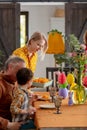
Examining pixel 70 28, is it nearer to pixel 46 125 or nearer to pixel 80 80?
pixel 80 80

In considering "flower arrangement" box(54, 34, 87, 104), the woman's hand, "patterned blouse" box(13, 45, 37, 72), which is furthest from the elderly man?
"patterned blouse" box(13, 45, 37, 72)

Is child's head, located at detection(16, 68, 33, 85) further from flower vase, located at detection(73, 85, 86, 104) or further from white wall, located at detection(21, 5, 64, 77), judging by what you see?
white wall, located at detection(21, 5, 64, 77)

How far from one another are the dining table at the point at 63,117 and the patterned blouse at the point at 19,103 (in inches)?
4.9

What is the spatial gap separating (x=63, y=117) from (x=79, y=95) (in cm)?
61

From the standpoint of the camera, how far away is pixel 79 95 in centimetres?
351

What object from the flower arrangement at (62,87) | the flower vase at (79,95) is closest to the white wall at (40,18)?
the flower arrangement at (62,87)

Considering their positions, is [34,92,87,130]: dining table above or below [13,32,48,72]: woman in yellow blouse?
below

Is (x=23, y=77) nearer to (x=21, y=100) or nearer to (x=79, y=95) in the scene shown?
(x=21, y=100)

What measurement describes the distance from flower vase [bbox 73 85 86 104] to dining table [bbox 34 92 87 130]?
0.17ft

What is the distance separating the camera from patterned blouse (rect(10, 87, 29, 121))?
3.03 meters

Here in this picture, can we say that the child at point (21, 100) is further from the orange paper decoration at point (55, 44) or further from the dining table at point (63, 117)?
the orange paper decoration at point (55, 44)

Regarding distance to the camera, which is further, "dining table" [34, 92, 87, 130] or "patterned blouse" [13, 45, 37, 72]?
"patterned blouse" [13, 45, 37, 72]

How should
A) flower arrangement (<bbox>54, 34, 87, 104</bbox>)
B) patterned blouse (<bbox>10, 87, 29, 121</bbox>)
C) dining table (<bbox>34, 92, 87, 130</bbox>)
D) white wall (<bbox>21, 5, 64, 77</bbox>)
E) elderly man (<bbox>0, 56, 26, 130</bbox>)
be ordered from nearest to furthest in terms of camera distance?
dining table (<bbox>34, 92, 87, 130</bbox>) → patterned blouse (<bbox>10, 87, 29, 121</bbox>) → elderly man (<bbox>0, 56, 26, 130</bbox>) → flower arrangement (<bbox>54, 34, 87, 104</bbox>) → white wall (<bbox>21, 5, 64, 77</bbox>)

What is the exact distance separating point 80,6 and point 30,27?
211 centimetres
